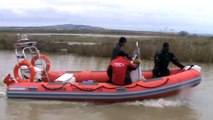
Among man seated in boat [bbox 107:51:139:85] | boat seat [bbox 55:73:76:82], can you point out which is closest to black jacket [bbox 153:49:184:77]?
man seated in boat [bbox 107:51:139:85]

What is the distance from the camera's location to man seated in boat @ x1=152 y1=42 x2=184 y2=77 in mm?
8508

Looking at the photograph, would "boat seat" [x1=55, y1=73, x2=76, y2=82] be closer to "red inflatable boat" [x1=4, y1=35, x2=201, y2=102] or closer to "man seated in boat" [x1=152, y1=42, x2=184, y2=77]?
"red inflatable boat" [x1=4, y1=35, x2=201, y2=102]

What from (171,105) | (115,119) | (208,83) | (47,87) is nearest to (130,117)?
(115,119)

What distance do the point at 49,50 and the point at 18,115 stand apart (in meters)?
12.9

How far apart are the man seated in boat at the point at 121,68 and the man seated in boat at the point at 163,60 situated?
729 millimetres

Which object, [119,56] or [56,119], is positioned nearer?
[56,119]

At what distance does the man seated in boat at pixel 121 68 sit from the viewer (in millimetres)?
8094

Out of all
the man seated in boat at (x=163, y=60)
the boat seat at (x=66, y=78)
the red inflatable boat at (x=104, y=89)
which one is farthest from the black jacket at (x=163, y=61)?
the boat seat at (x=66, y=78)

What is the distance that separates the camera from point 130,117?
7414 millimetres

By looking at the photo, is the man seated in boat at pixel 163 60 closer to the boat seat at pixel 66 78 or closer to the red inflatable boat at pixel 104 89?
the red inflatable boat at pixel 104 89

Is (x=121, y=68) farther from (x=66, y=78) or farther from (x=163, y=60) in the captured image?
(x=66, y=78)

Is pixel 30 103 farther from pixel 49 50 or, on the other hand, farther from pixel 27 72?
pixel 49 50

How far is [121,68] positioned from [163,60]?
3.53 ft

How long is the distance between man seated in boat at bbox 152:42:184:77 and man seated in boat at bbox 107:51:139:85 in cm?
73
